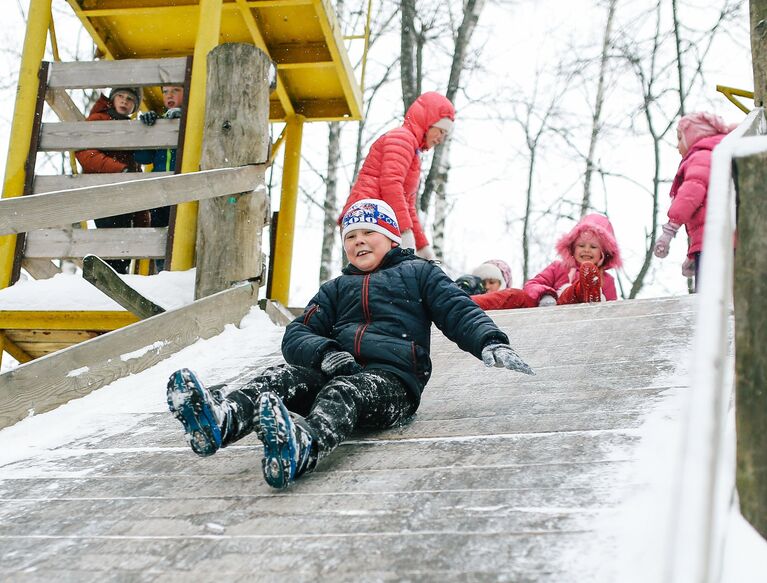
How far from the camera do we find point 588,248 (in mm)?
6227

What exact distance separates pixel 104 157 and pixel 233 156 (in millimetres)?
1867

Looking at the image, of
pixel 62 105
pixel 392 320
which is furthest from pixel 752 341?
pixel 62 105

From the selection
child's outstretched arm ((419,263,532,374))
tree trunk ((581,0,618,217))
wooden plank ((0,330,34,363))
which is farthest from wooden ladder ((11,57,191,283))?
tree trunk ((581,0,618,217))

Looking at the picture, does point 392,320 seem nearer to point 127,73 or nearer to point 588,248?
point 588,248

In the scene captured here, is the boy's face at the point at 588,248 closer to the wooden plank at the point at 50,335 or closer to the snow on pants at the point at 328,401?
the snow on pants at the point at 328,401

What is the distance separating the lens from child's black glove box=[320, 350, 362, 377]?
9.70ft

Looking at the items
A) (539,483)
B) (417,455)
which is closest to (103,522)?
(417,455)

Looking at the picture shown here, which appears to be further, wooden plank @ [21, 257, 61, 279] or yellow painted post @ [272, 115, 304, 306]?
yellow painted post @ [272, 115, 304, 306]

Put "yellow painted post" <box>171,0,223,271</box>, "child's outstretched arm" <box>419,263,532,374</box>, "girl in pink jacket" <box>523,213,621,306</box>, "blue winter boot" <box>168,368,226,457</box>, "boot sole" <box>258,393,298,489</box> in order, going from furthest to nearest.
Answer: "girl in pink jacket" <box>523,213,621,306</box>
"yellow painted post" <box>171,0,223,271</box>
"child's outstretched arm" <box>419,263,532,374</box>
"blue winter boot" <box>168,368,226,457</box>
"boot sole" <box>258,393,298,489</box>

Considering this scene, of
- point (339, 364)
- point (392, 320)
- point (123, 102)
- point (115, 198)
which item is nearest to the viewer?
point (339, 364)

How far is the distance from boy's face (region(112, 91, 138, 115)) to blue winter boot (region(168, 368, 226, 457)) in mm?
4798

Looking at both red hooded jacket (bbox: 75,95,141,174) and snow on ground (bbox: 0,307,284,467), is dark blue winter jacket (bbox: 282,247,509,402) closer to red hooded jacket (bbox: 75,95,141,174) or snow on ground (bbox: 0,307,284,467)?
snow on ground (bbox: 0,307,284,467)

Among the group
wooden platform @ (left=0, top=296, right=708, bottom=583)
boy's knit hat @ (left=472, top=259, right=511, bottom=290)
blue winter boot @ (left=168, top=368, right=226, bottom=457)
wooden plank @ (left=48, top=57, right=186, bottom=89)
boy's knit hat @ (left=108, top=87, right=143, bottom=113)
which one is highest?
wooden plank @ (left=48, top=57, right=186, bottom=89)

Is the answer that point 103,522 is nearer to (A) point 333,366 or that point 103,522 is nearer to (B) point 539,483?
(A) point 333,366
